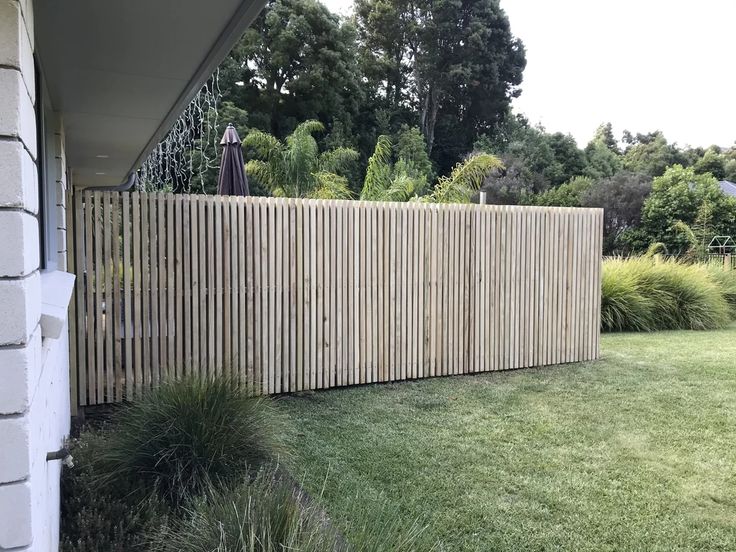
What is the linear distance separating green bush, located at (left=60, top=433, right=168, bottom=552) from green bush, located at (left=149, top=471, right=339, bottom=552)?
31cm

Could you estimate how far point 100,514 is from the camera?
9.75 feet

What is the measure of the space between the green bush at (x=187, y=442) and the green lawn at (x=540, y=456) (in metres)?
0.53

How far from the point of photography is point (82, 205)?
5.25m

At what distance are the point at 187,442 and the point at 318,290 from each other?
2993mm

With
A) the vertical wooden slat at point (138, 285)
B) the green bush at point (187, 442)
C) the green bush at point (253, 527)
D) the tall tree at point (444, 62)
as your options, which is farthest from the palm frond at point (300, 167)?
the tall tree at point (444, 62)

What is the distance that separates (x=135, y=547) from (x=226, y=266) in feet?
11.0

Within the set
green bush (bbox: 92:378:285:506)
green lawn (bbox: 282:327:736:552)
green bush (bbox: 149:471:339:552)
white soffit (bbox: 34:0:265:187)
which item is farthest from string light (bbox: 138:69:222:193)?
green bush (bbox: 149:471:339:552)

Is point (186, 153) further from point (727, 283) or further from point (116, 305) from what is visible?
point (727, 283)

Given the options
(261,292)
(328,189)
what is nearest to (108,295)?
(261,292)

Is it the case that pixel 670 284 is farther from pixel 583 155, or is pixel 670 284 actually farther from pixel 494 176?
pixel 583 155

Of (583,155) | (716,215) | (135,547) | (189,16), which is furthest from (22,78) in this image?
(583,155)

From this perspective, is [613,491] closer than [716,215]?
Yes

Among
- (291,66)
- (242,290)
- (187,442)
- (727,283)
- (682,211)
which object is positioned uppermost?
(291,66)

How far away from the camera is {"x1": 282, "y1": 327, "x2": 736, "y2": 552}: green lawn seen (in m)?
3.28
